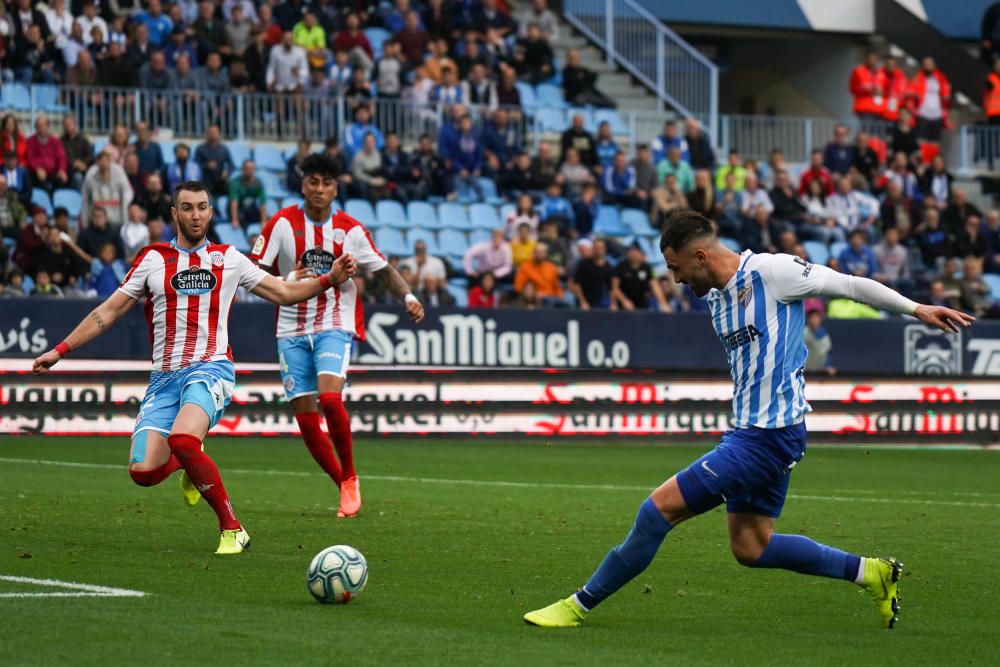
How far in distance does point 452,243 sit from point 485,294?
2045mm

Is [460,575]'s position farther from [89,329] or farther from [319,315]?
[319,315]

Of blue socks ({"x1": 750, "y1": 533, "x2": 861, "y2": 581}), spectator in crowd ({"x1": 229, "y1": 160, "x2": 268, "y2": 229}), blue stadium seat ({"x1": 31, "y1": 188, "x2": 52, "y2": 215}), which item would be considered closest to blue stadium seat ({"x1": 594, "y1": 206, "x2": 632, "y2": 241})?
spectator in crowd ({"x1": 229, "y1": 160, "x2": 268, "y2": 229})

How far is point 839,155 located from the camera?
3075 centimetres

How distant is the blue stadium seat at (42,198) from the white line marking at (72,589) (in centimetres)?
1511

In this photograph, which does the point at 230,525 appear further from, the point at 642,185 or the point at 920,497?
the point at 642,185

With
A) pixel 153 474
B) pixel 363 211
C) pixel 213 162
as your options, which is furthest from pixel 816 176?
pixel 153 474

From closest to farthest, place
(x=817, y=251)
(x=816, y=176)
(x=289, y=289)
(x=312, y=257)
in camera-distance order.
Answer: (x=289, y=289) < (x=312, y=257) < (x=817, y=251) < (x=816, y=176)

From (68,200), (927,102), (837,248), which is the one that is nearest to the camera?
(68,200)

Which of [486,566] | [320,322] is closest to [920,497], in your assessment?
[320,322]

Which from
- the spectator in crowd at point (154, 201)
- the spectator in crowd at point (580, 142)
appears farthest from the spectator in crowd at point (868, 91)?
the spectator in crowd at point (154, 201)

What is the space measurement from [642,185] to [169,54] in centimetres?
750

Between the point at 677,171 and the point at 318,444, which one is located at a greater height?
the point at 677,171

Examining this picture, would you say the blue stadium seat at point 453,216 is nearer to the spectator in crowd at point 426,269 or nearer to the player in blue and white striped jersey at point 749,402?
the spectator in crowd at point 426,269

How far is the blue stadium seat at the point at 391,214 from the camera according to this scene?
25.7 m
